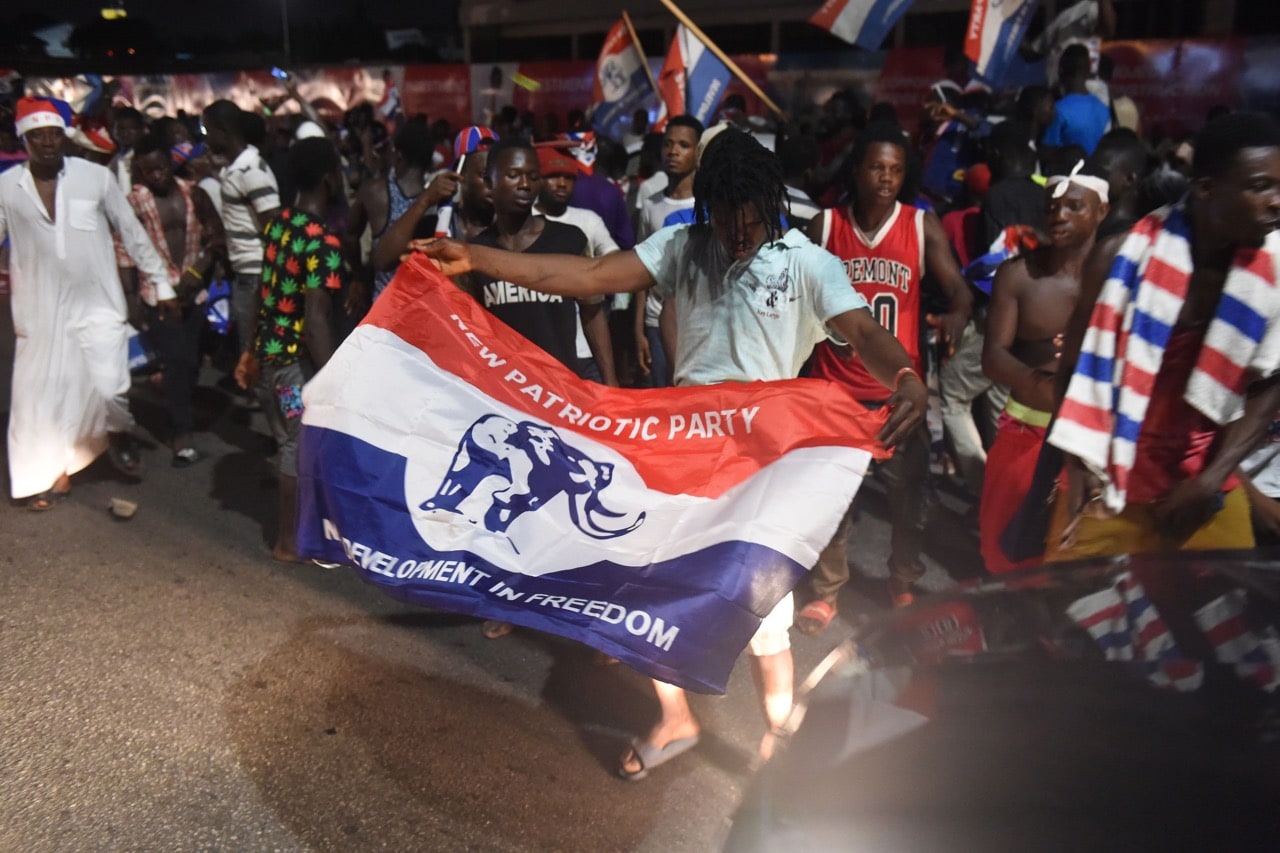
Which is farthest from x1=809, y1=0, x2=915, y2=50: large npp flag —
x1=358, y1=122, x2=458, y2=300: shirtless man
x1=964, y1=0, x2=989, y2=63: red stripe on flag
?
x1=358, y1=122, x2=458, y2=300: shirtless man

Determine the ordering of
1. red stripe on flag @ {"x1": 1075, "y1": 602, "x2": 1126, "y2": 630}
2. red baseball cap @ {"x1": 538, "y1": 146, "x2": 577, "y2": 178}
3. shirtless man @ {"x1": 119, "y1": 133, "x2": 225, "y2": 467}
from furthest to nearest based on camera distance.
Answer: shirtless man @ {"x1": 119, "y1": 133, "x2": 225, "y2": 467} → red baseball cap @ {"x1": 538, "y1": 146, "x2": 577, "y2": 178} → red stripe on flag @ {"x1": 1075, "y1": 602, "x2": 1126, "y2": 630}

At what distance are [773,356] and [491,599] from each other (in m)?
1.19

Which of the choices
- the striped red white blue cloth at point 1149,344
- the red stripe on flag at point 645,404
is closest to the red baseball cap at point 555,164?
the red stripe on flag at point 645,404

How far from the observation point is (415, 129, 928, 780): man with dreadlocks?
11.2ft

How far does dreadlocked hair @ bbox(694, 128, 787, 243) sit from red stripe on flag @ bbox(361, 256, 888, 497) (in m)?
0.57

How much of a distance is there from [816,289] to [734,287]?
0.26 m

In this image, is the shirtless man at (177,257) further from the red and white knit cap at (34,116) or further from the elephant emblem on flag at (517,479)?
the elephant emblem on flag at (517,479)

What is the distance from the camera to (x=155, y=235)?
7305mm

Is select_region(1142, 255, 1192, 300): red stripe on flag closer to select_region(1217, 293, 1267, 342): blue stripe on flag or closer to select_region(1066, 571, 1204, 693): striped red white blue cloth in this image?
select_region(1217, 293, 1267, 342): blue stripe on flag

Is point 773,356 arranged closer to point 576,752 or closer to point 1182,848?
point 576,752

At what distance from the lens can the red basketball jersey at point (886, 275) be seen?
15.5ft

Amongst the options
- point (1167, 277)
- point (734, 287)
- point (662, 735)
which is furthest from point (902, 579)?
point (1167, 277)

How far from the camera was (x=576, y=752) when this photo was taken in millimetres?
3756

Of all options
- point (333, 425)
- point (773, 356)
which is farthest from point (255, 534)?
point (773, 356)
